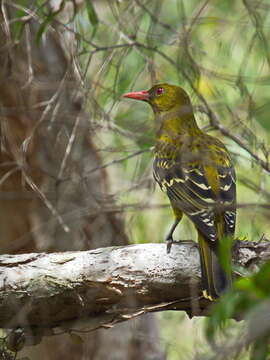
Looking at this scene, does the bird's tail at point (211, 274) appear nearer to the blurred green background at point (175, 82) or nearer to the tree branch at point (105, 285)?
the tree branch at point (105, 285)

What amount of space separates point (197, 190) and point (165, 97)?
1475mm

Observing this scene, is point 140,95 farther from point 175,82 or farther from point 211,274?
point 211,274

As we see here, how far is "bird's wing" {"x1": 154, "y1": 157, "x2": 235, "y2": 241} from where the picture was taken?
4254mm

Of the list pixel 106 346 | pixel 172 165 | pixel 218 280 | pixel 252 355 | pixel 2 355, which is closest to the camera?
pixel 252 355

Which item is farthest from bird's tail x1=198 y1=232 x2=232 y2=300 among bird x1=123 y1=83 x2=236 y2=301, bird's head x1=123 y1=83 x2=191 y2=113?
bird's head x1=123 y1=83 x2=191 y2=113

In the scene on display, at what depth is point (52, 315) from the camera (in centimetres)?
388

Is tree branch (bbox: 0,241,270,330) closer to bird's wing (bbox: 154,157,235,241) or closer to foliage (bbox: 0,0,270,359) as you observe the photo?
foliage (bbox: 0,0,270,359)

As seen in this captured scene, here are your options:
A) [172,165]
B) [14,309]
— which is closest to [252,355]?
[14,309]

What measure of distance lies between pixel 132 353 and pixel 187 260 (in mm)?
2509

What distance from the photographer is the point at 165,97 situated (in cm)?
591

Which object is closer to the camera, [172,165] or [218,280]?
[218,280]

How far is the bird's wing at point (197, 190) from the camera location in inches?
167

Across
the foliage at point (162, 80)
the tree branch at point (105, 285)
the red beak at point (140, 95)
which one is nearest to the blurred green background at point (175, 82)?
the foliage at point (162, 80)

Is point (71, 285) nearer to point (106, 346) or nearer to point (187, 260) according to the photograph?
point (187, 260)
